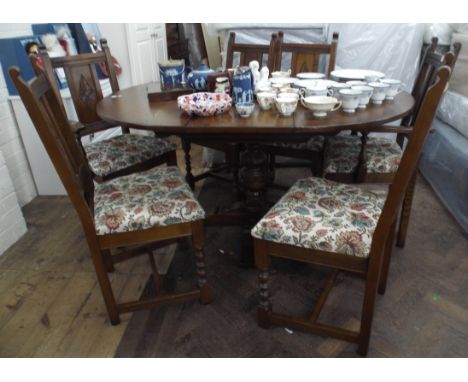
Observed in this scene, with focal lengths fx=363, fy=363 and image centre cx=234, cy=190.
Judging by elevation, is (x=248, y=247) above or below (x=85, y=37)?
below

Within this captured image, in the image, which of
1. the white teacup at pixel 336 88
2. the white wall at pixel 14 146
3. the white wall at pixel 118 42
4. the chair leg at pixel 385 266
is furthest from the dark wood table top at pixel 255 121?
the white wall at pixel 118 42

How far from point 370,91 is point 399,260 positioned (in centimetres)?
90

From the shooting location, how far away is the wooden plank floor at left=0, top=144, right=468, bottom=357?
1401 millimetres

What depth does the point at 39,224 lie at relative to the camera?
2.28 m

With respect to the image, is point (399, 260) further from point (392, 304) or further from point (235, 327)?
point (235, 327)

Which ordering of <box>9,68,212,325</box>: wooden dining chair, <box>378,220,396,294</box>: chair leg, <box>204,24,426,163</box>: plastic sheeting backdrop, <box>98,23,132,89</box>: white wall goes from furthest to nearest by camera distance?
<box>98,23,132,89</box>: white wall, <box>204,24,426,163</box>: plastic sheeting backdrop, <box>378,220,396,294</box>: chair leg, <box>9,68,212,325</box>: wooden dining chair

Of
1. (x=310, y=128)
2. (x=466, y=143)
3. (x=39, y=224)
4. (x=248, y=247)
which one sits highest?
(x=310, y=128)

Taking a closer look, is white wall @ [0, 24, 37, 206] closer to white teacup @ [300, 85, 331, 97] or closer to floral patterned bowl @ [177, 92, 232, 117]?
floral patterned bowl @ [177, 92, 232, 117]

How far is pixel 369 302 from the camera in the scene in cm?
123

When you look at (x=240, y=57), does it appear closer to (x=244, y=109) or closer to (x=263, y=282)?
(x=244, y=109)

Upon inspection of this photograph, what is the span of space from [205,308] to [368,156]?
1056 millimetres

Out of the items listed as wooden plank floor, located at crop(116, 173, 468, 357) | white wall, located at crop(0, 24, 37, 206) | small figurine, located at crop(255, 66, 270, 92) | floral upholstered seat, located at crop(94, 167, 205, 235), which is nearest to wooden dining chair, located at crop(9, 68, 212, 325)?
floral upholstered seat, located at crop(94, 167, 205, 235)

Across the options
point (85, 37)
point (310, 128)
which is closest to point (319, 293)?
point (310, 128)

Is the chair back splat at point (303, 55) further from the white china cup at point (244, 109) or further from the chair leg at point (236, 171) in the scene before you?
the white china cup at point (244, 109)
